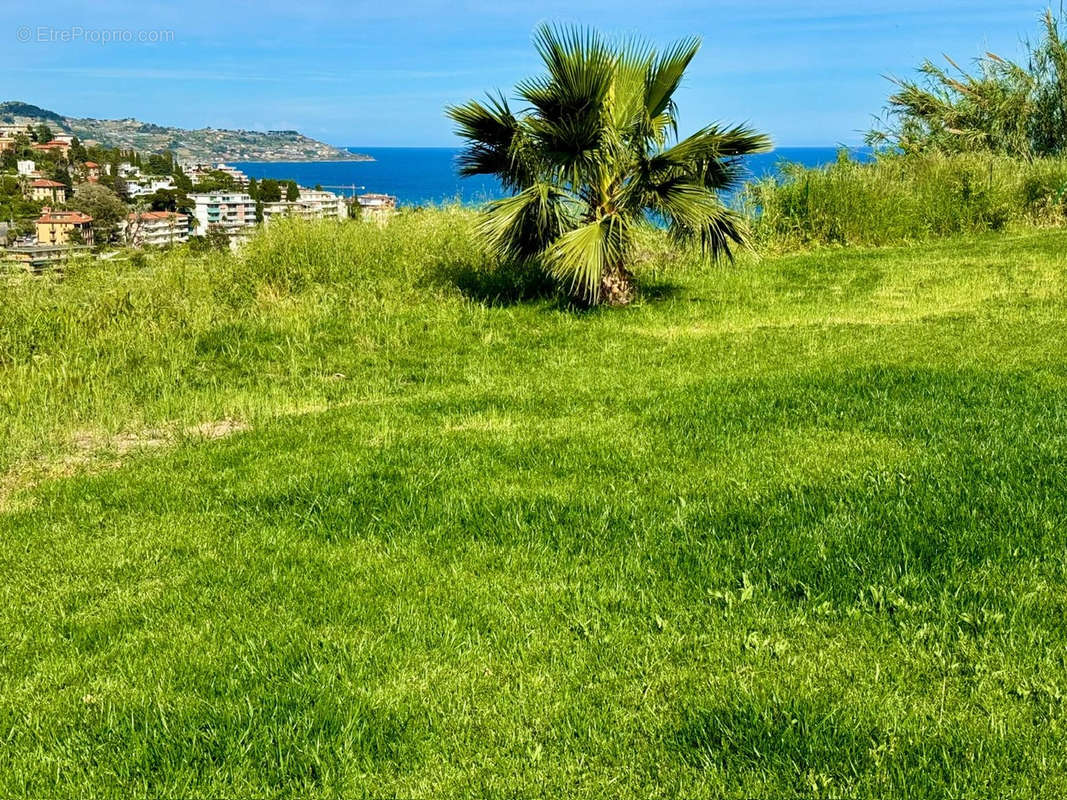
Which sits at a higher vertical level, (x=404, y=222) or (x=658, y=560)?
(x=404, y=222)

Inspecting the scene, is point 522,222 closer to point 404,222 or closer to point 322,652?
point 404,222

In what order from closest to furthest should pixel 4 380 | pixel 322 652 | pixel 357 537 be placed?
pixel 322 652, pixel 357 537, pixel 4 380

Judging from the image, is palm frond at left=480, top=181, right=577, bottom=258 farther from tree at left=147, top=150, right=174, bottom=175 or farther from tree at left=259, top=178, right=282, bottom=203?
tree at left=147, top=150, right=174, bottom=175

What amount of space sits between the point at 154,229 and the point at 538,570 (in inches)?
739

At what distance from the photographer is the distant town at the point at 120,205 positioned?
14.2 m

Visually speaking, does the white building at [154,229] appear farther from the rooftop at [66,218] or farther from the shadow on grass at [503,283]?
the shadow on grass at [503,283]

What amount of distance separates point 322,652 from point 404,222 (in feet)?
37.0

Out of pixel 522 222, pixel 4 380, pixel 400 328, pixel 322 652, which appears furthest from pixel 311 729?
pixel 522 222

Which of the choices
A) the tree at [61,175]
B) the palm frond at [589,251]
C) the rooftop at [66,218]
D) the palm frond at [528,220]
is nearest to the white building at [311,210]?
the palm frond at [528,220]

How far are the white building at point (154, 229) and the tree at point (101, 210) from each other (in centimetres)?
29

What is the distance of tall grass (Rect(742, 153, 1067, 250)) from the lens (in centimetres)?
1647

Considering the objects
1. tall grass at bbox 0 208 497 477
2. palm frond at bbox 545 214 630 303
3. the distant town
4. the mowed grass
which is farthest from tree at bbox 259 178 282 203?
the mowed grass

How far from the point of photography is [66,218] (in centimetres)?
2016

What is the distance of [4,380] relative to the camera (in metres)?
7.57
